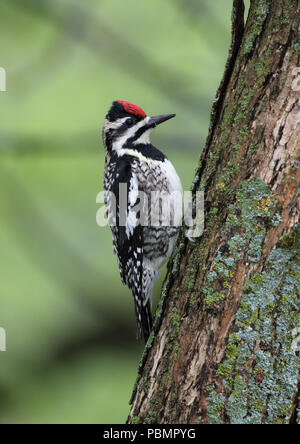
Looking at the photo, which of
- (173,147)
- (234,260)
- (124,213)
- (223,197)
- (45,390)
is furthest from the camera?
(45,390)

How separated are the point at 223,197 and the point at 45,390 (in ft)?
11.7

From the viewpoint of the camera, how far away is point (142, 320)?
11.4 feet

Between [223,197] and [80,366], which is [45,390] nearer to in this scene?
[80,366]

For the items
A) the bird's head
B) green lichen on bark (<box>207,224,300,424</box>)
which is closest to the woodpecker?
the bird's head

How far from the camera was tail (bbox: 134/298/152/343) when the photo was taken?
3461 mm

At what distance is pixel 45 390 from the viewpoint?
518cm

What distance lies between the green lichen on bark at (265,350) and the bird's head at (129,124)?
1873 millimetres

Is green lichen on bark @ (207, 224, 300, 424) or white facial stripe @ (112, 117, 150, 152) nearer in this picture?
green lichen on bark @ (207, 224, 300, 424)

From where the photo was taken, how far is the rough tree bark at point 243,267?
206 cm

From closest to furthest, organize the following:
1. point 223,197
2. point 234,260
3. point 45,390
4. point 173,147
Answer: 1. point 234,260
2. point 223,197
3. point 173,147
4. point 45,390

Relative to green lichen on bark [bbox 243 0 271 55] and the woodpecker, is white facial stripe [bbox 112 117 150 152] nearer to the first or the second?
the woodpecker

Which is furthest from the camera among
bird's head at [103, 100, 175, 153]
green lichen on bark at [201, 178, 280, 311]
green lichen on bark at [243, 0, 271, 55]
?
bird's head at [103, 100, 175, 153]

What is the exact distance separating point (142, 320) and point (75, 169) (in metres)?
2.26
